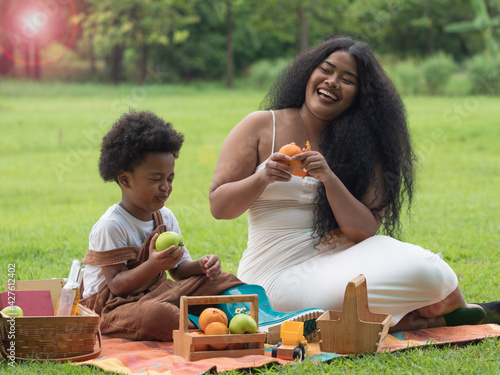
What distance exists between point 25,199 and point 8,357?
302 inches

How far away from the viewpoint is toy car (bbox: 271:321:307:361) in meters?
3.54

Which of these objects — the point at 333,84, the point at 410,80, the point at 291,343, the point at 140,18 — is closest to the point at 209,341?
the point at 291,343

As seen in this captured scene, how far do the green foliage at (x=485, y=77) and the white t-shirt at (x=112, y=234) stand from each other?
23524mm

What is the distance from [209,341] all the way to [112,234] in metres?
1.01

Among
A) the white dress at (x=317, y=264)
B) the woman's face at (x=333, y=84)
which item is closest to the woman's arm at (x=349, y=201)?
the white dress at (x=317, y=264)

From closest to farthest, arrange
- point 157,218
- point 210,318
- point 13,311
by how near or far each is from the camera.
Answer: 1. point 13,311
2. point 210,318
3. point 157,218

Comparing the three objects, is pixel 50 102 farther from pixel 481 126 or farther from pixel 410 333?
pixel 410 333

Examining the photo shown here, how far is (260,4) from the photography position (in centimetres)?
2988

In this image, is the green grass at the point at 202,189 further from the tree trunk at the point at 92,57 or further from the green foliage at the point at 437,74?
the tree trunk at the point at 92,57

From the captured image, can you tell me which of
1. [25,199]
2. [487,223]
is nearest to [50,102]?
[25,199]

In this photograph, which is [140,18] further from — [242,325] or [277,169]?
[242,325]

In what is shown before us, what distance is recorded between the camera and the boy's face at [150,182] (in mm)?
4070

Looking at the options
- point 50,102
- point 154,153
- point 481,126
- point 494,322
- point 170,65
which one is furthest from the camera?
point 170,65

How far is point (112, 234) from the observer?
13.4ft
